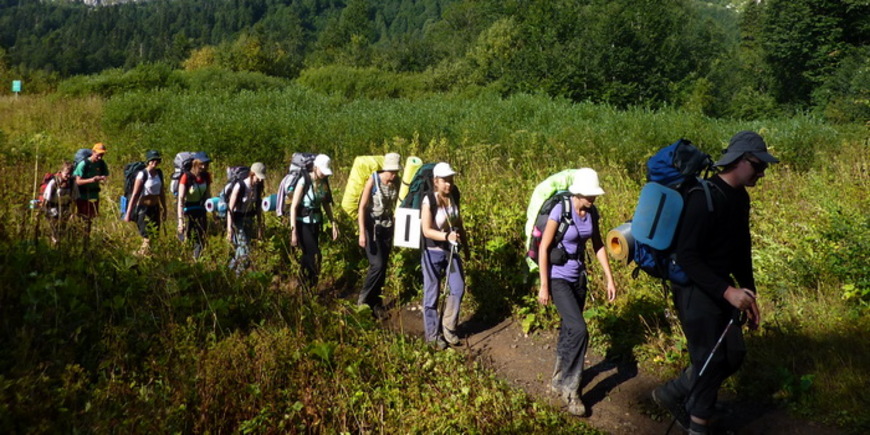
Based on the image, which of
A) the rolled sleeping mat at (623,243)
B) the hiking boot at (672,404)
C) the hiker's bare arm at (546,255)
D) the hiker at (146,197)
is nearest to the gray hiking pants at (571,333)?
the hiker's bare arm at (546,255)

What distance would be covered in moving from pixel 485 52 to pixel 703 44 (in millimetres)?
31237

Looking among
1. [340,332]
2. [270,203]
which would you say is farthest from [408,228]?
[270,203]

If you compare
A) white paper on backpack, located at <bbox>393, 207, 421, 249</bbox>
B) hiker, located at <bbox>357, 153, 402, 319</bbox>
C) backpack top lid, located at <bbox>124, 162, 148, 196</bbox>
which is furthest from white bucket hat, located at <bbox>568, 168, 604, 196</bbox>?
backpack top lid, located at <bbox>124, 162, 148, 196</bbox>

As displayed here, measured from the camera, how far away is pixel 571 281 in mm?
4711

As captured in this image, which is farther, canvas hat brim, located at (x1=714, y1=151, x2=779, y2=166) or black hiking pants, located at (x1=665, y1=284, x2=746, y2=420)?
black hiking pants, located at (x1=665, y1=284, x2=746, y2=420)

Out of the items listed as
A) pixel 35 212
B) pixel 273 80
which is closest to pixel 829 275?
pixel 35 212

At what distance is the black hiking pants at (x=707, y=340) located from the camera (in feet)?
12.0

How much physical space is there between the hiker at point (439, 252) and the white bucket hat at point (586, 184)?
1.37 m

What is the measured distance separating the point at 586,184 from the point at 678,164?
966 millimetres

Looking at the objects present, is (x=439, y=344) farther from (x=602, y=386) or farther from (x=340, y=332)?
(x=602, y=386)

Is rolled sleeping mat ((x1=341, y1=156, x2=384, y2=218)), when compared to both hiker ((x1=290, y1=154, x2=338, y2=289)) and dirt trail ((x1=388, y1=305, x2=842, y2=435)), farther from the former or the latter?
dirt trail ((x1=388, y1=305, x2=842, y2=435))

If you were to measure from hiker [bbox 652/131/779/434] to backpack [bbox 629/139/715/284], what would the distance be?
2.0 inches

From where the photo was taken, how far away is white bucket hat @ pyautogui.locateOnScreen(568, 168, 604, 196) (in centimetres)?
452

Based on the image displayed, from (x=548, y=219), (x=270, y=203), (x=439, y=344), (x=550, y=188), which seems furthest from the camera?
(x=270, y=203)
